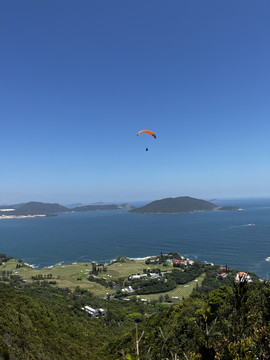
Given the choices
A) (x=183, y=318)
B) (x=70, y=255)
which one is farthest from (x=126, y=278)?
(x=183, y=318)

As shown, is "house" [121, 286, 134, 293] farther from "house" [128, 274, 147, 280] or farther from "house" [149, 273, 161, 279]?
"house" [149, 273, 161, 279]

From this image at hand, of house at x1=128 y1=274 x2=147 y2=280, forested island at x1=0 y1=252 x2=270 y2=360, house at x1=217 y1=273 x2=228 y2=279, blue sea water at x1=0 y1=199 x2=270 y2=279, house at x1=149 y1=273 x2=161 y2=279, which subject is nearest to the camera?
forested island at x1=0 y1=252 x2=270 y2=360

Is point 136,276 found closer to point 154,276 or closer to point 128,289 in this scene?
point 154,276

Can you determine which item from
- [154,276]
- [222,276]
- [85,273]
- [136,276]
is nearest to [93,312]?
[136,276]

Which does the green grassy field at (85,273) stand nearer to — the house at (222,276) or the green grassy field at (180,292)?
the green grassy field at (180,292)

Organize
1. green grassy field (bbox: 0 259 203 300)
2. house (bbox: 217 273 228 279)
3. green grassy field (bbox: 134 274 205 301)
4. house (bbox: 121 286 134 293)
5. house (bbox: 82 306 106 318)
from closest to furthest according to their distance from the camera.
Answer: house (bbox: 82 306 106 318)
green grassy field (bbox: 134 274 205 301)
house (bbox: 121 286 134 293)
house (bbox: 217 273 228 279)
green grassy field (bbox: 0 259 203 300)

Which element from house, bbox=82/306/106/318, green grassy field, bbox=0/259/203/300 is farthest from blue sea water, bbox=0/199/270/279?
house, bbox=82/306/106/318
